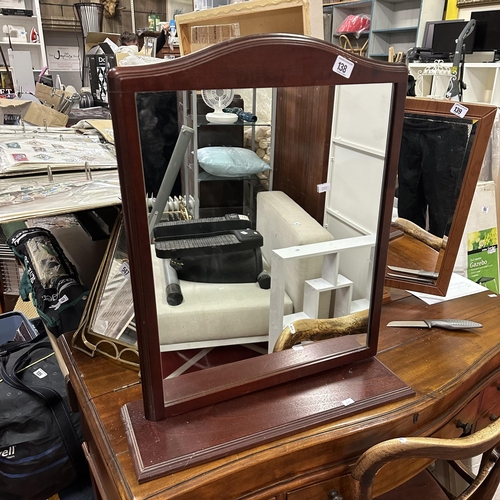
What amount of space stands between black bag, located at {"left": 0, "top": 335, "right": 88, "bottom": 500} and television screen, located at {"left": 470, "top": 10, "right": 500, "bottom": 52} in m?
2.75

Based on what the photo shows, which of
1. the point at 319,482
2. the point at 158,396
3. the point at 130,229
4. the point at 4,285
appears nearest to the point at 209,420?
the point at 158,396

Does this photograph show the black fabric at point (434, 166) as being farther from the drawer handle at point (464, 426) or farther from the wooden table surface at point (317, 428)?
the drawer handle at point (464, 426)

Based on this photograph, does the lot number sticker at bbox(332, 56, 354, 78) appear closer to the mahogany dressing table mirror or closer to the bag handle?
the mahogany dressing table mirror

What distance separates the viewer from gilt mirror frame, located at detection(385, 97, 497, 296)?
0.97 meters

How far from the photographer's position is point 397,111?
0.73 meters

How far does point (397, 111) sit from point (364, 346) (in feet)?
1.41

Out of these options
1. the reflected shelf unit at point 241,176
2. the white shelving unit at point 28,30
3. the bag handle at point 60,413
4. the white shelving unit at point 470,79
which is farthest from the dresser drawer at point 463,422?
the white shelving unit at point 28,30

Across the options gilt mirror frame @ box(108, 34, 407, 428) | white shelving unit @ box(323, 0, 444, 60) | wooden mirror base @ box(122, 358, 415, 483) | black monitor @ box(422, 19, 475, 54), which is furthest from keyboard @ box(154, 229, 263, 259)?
white shelving unit @ box(323, 0, 444, 60)

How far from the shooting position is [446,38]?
267 cm

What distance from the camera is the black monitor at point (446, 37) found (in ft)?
8.46

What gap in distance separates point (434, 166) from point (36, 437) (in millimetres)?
1164

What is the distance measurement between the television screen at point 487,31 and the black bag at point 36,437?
275cm

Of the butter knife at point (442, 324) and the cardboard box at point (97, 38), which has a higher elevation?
the cardboard box at point (97, 38)

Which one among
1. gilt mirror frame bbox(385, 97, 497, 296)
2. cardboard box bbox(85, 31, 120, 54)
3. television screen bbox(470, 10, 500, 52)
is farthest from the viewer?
cardboard box bbox(85, 31, 120, 54)
